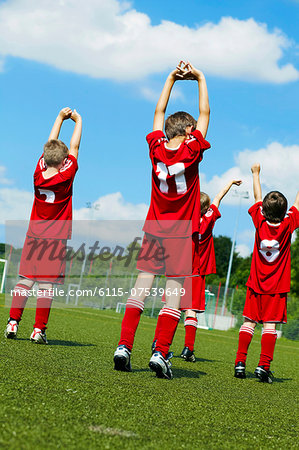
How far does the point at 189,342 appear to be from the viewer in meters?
6.25

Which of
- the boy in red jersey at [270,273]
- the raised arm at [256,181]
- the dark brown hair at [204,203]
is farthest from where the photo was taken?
the dark brown hair at [204,203]

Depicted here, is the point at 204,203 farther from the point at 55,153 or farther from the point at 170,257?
the point at 170,257

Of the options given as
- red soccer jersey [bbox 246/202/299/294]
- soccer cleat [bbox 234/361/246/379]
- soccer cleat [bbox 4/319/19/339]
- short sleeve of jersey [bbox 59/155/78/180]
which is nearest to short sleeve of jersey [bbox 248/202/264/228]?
red soccer jersey [bbox 246/202/299/294]

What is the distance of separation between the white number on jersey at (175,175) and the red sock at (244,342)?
Answer: 2017 millimetres

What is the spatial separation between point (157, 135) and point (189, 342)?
9.66 feet

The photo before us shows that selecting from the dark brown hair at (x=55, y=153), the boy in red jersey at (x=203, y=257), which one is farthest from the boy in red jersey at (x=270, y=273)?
the dark brown hair at (x=55, y=153)

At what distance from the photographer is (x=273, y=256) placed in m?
5.41

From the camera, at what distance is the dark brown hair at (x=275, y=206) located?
5.36 metres

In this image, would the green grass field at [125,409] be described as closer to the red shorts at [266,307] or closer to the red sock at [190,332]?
the red shorts at [266,307]

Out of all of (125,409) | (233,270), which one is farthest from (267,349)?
(233,270)

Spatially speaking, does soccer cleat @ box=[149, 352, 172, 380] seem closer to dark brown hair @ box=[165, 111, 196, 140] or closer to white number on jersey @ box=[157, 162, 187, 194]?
white number on jersey @ box=[157, 162, 187, 194]

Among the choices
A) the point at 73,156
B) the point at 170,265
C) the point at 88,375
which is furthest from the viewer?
the point at 73,156

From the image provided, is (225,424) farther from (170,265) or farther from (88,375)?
(170,265)

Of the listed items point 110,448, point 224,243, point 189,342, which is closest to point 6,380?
point 110,448
